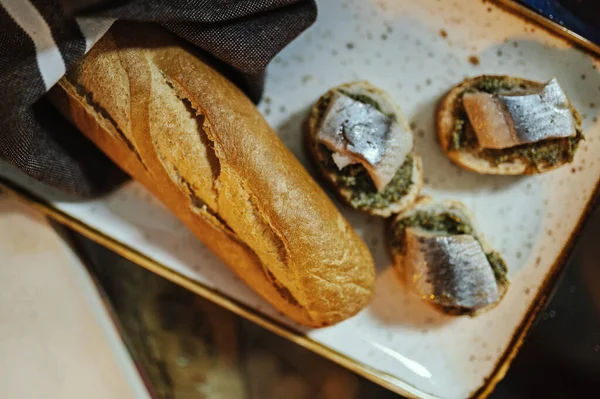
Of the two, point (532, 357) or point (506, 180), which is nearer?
point (506, 180)

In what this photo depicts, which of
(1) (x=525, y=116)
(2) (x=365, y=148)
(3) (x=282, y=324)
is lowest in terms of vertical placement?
(3) (x=282, y=324)

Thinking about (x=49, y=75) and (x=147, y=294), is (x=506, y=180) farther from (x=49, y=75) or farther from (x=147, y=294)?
(x=49, y=75)

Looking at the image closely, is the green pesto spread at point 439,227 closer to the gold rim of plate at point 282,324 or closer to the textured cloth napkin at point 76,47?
the gold rim of plate at point 282,324

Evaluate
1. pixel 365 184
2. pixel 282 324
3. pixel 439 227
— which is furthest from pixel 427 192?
pixel 282 324

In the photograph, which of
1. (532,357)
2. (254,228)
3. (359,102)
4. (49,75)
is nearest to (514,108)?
(359,102)

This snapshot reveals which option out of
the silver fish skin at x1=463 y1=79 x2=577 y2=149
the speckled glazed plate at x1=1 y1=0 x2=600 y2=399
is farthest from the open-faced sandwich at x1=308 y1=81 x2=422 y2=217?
the silver fish skin at x1=463 y1=79 x2=577 y2=149

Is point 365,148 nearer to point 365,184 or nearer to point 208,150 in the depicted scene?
point 365,184
